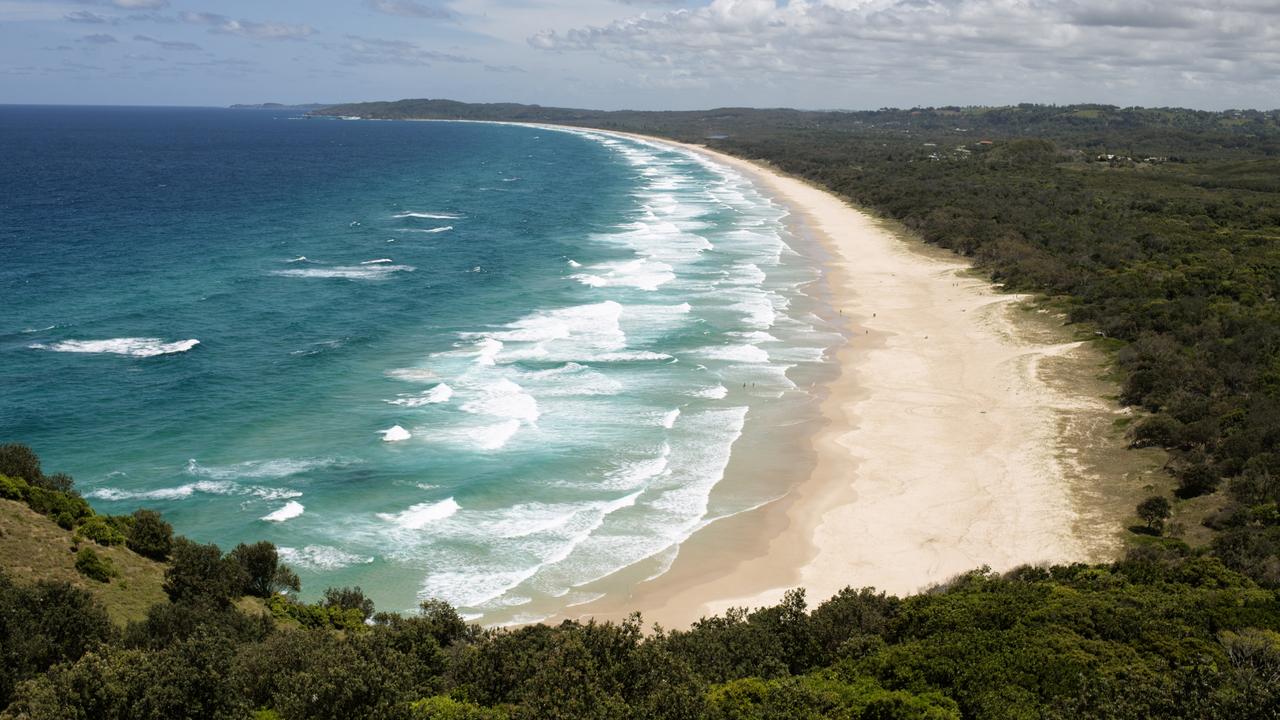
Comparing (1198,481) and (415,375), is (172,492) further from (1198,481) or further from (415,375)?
(1198,481)

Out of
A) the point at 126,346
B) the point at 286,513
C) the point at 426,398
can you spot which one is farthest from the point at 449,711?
the point at 126,346

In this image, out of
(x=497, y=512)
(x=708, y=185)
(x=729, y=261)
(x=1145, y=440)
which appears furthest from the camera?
(x=708, y=185)

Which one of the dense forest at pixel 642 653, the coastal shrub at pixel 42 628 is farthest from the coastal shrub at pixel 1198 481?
the coastal shrub at pixel 42 628

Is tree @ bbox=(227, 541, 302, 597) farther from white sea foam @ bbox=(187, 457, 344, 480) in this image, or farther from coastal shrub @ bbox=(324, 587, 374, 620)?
white sea foam @ bbox=(187, 457, 344, 480)

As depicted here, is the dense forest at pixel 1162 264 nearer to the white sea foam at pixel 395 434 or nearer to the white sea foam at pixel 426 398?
the white sea foam at pixel 395 434

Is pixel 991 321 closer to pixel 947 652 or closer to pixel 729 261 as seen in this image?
pixel 729 261

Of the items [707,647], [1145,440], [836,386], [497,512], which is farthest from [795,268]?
[707,647]
